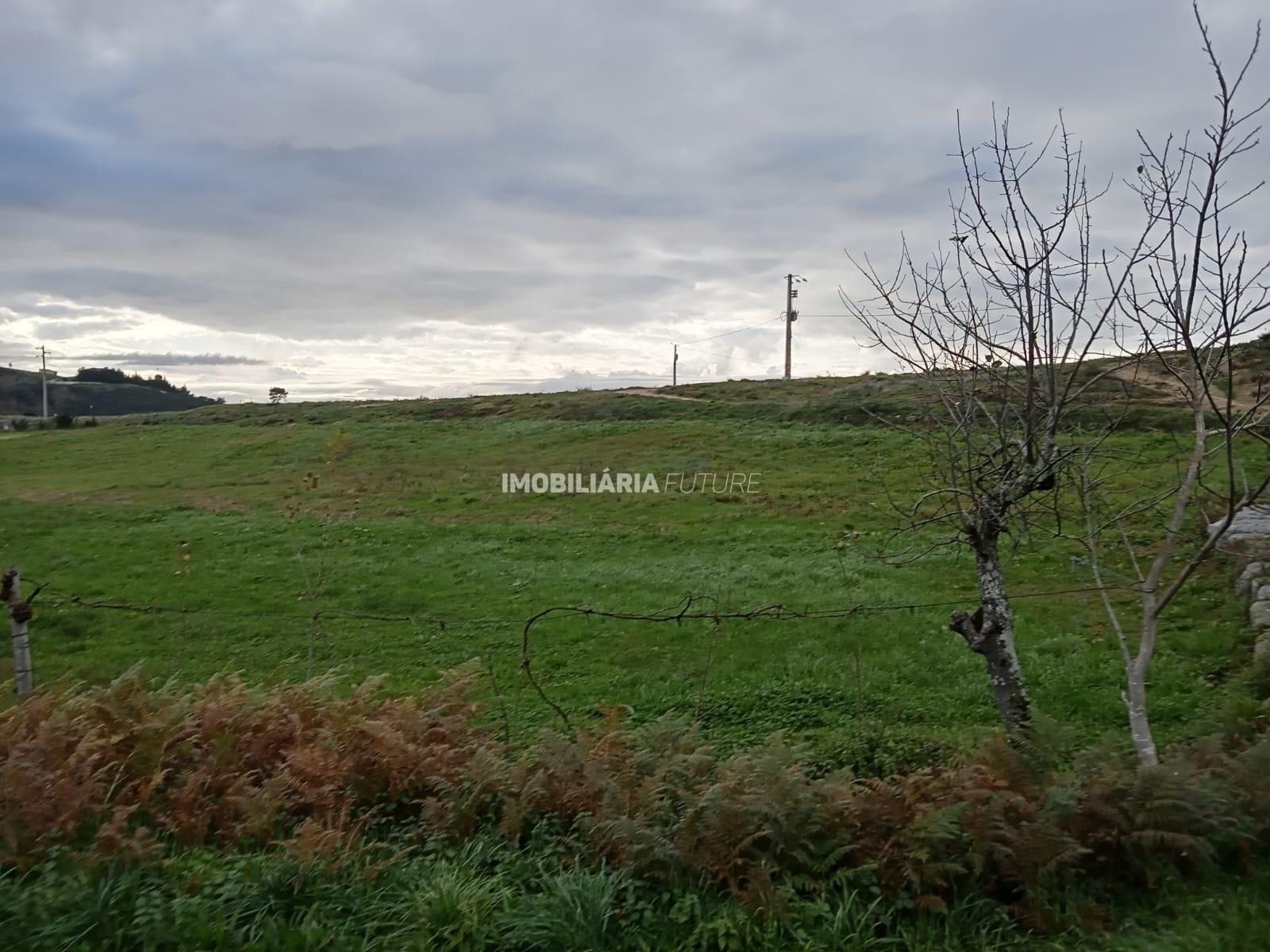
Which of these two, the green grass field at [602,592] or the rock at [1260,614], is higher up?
the rock at [1260,614]

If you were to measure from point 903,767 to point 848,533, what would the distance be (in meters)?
11.5

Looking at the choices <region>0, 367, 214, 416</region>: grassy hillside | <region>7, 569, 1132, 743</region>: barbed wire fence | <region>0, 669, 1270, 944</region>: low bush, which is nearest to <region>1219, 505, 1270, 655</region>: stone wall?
<region>7, 569, 1132, 743</region>: barbed wire fence

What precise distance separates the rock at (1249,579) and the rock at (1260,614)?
26.1 inches

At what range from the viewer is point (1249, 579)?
10438 millimetres

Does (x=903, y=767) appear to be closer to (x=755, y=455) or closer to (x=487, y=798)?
(x=487, y=798)

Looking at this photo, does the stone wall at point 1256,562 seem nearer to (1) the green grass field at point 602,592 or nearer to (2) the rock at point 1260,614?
(2) the rock at point 1260,614

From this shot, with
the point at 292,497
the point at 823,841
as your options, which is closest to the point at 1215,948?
the point at 823,841

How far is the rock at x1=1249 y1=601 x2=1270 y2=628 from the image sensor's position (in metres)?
9.01

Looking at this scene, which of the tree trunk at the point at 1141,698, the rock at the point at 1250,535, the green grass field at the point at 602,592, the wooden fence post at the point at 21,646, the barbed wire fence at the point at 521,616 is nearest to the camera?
the tree trunk at the point at 1141,698

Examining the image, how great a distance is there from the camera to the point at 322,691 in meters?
6.82

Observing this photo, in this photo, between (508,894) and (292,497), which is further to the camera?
(292,497)

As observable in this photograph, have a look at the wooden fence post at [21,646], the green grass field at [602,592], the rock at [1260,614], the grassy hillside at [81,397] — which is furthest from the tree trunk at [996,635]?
the grassy hillside at [81,397]

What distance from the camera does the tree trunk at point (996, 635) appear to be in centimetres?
592

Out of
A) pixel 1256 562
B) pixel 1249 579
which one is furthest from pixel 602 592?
pixel 1256 562
